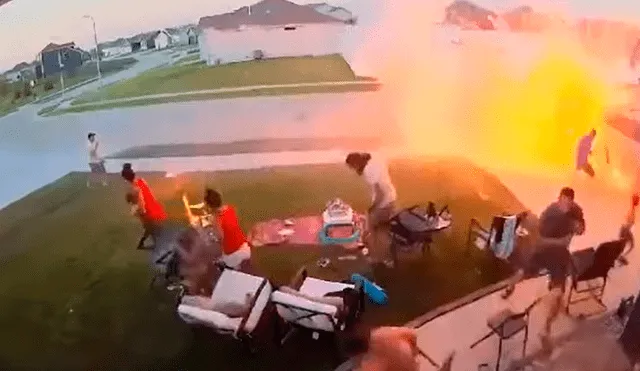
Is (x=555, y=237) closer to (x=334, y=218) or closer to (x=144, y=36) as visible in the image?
(x=334, y=218)

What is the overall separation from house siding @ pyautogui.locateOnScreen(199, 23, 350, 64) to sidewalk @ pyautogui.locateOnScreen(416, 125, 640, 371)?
340 millimetres

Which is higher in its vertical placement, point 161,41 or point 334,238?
point 161,41

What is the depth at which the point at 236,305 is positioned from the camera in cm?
132

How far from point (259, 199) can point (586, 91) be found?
53 centimetres

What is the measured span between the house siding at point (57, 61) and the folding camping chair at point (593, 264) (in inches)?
32.3

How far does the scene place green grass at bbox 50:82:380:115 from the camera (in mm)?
1305

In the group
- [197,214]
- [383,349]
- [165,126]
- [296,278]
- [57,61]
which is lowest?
[383,349]

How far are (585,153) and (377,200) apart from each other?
1.08ft

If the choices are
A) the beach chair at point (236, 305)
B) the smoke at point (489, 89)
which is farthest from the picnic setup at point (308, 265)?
the smoke at point (489, 89)

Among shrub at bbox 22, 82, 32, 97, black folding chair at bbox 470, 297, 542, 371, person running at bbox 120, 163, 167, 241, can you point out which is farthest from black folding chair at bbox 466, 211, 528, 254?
shrub at bbox 22, 82, 32, 97

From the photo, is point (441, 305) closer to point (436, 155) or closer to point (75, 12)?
point (436, 155)

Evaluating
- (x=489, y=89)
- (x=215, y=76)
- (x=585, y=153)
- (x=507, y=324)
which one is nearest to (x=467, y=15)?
(x=489, y=89)

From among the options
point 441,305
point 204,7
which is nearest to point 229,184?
point 204,7

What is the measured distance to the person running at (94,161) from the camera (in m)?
1.30
